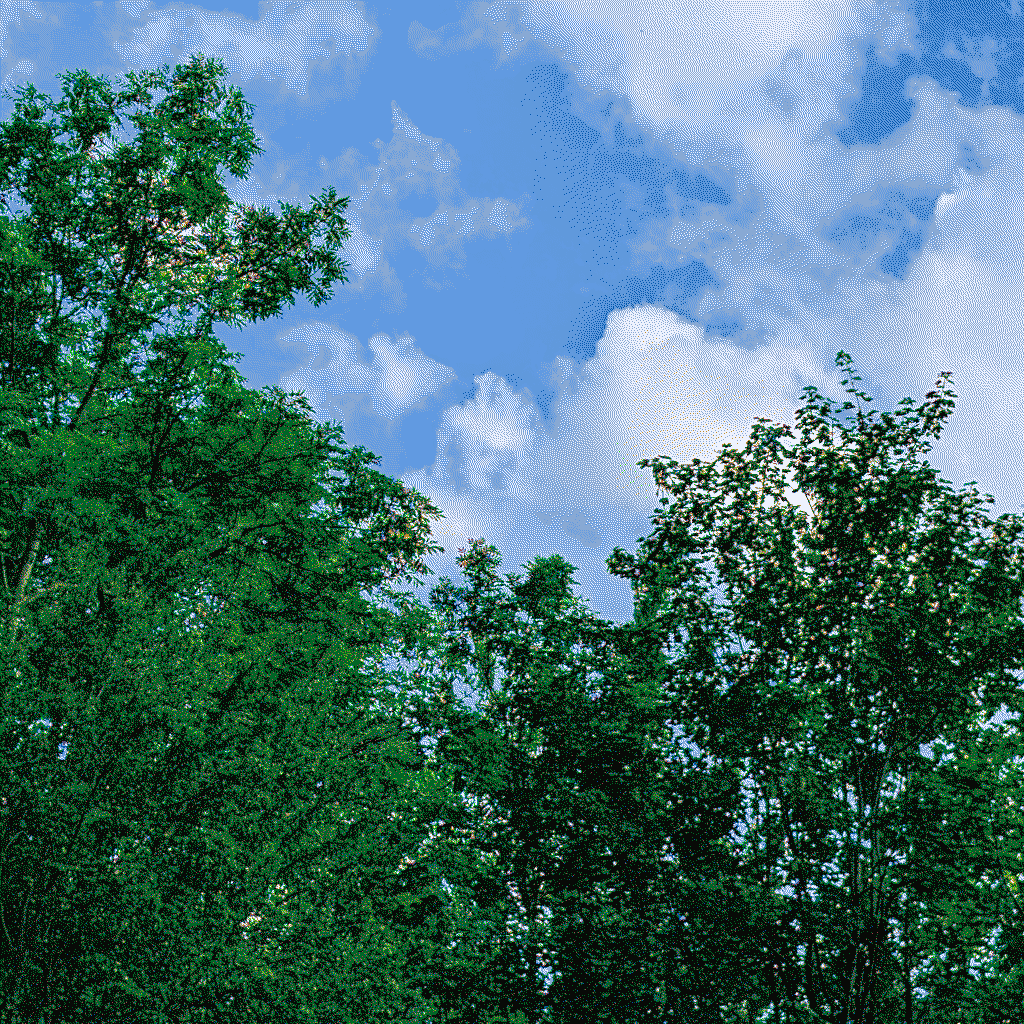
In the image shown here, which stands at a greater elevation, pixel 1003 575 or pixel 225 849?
pixel 1003 575

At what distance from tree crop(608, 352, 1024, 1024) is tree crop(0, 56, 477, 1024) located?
5130mm

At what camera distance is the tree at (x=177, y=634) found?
6.91 meters

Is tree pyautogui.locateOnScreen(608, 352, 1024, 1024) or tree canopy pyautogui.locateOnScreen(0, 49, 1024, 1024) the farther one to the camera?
tree pyautogui.locateOnScreen(608, 352, 1024, 1024)

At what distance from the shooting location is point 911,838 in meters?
11.4

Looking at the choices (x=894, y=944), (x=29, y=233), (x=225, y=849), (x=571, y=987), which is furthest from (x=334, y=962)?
(x=29, y=233)

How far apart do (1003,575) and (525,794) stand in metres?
8.66

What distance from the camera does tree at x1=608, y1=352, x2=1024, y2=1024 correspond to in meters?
11.2

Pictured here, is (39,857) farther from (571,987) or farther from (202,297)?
(202,297)

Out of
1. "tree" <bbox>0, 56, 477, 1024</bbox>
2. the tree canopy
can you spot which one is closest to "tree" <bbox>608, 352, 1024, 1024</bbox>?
the tree canopy

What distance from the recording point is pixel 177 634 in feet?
25.7

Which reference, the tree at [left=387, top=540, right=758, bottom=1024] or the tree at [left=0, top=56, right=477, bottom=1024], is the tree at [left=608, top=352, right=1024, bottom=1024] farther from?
the tree at [left=0, top=56, right=477, bottom=1024]

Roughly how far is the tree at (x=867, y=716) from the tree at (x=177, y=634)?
5130 mm

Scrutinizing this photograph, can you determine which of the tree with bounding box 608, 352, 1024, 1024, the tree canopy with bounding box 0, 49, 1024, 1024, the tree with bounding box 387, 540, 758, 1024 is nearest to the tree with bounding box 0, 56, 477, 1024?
the tree canopy with bounding box 0, 49, 1024, 1024

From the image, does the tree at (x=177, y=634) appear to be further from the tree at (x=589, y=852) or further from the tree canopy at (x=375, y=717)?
the tree at (x=589, y=852)
